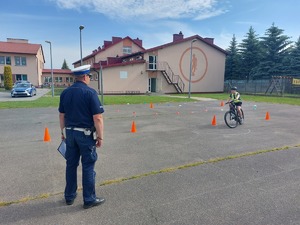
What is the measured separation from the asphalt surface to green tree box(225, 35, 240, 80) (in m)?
40.1

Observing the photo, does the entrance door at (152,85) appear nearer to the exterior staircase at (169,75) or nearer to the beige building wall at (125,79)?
the beige building wall at (125,79)

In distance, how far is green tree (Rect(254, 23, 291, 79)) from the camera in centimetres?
3616

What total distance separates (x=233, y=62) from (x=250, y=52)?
4.49m

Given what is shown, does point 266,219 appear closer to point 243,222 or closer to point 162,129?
point 243,222

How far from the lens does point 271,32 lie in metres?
36.8

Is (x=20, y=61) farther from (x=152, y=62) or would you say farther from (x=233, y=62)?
(x=233, y=62)

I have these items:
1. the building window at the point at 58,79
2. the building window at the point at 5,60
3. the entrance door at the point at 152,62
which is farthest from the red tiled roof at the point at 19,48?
the entrance door at the point at 152,62

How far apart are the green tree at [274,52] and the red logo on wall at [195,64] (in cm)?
1160

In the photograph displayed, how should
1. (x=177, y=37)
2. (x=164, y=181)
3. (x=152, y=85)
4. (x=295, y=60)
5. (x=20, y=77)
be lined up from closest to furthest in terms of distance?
1. (x=164, y=181)
2. (x=152, y=85)
3. (x=177, y=37)
4. (x=295, y=60)
5. (x=20, y=77)

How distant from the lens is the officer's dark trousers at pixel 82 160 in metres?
3.08

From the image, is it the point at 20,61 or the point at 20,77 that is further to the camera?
the point at 20,77

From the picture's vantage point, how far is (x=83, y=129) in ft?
10.2

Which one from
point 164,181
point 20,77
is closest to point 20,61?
point 20,77

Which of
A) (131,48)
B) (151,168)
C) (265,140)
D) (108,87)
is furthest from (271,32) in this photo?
(151,168)
